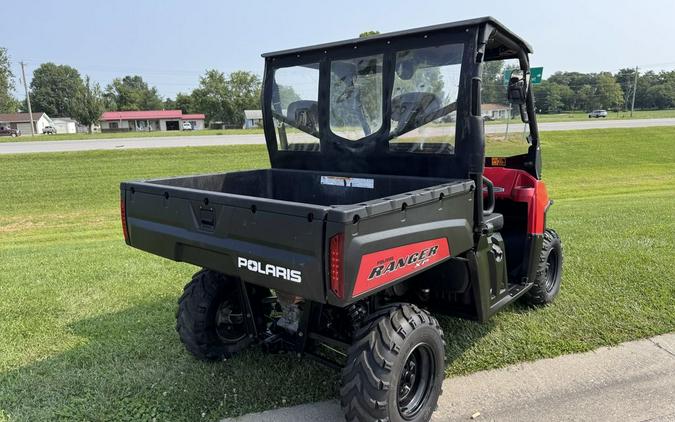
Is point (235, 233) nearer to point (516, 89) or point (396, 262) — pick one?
point (396, 262)

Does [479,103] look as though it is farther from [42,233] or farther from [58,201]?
[58,201]

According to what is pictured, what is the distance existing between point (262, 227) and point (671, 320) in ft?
12.4

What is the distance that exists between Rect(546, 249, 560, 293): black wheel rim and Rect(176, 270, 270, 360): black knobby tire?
2.70 m

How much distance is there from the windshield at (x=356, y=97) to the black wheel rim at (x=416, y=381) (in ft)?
5.17

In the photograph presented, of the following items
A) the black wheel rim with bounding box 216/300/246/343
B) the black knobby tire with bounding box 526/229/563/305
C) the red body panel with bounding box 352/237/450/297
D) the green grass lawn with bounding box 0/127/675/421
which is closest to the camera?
the red body panel with bounding box 352/237/450/297

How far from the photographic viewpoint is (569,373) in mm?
3506

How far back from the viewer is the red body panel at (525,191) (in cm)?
404

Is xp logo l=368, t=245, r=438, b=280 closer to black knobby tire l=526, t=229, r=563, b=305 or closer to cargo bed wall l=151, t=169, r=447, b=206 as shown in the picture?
cargo bed wall l=151, t=169, r=447, b=206

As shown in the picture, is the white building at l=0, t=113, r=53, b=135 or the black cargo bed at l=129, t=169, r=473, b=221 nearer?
the black cargo bed at l=129, t=169, r=473, b=221

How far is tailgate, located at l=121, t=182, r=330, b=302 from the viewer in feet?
7.43

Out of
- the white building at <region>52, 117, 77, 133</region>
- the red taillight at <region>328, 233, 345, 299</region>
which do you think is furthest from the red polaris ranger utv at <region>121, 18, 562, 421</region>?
the white building at <region>52, 117, 77, 133</region>

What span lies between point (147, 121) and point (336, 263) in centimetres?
8337

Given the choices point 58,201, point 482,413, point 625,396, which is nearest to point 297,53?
point 482,413

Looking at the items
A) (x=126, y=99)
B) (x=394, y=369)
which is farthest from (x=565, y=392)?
(x=126, y=99)
